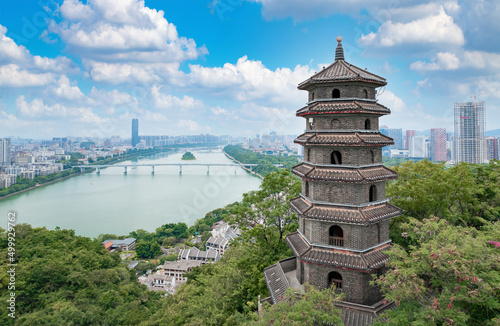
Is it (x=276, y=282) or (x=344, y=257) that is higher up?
(x=344, y=257)

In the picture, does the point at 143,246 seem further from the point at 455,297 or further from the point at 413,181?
the point at 455,297

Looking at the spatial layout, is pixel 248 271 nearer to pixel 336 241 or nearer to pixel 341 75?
pixel 336 241

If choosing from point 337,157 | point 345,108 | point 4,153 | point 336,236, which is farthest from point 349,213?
point 4,153

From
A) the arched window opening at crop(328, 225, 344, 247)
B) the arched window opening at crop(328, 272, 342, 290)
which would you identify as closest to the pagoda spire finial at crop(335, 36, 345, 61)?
the arched window opening at crop(328, 225, 344, 247)

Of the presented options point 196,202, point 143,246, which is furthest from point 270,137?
point 143,246

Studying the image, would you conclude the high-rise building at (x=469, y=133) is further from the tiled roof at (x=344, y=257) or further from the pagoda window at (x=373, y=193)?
the tiled roof at (x=344, y=257)

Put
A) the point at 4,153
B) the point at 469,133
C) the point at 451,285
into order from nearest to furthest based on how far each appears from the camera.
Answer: the point at 451,285, the point at 469,133, the point at 4,153

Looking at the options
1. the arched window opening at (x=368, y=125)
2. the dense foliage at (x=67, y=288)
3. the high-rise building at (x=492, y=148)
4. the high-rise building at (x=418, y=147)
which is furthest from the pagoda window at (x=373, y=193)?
the high-rise building at (x=418, y=147)
